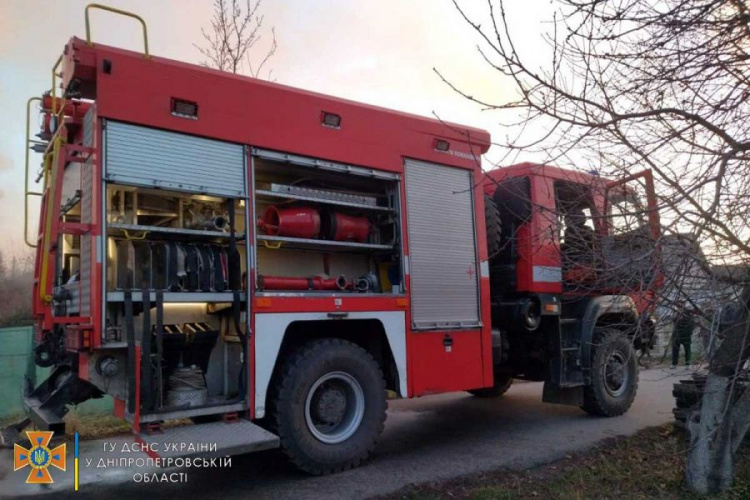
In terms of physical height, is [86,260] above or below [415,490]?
above

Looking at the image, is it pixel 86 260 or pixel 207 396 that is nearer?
pixel 86 260

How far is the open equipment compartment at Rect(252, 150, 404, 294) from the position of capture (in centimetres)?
582

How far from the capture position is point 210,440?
4758mm

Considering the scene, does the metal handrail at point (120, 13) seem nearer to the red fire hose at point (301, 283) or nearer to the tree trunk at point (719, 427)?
the red fire hose at point (301, 283)

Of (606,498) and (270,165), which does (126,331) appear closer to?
(270,165)

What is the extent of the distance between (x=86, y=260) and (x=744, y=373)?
212 inches

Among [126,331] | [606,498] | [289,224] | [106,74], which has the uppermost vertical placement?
[106,74]

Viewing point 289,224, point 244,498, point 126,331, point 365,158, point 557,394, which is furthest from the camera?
point 557,394

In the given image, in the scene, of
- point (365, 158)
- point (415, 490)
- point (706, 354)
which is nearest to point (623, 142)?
point (706, 354)

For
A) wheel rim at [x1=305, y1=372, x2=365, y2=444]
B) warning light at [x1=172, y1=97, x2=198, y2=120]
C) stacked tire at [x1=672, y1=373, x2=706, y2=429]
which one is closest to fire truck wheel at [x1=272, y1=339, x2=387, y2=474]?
wheel rim at [x1=305, y1=372, x2=365, y2=444]

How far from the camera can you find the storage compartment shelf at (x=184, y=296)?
15.7 ft

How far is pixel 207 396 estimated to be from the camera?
536 cm

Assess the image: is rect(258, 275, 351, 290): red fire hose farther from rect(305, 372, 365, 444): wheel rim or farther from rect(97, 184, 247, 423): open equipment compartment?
rect(305, 372, 365, 444): wheel rim

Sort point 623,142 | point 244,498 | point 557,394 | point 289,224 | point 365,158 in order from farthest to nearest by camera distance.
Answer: point 557,394
point 365,158
point 289,224
point 244,498
point 623,142
